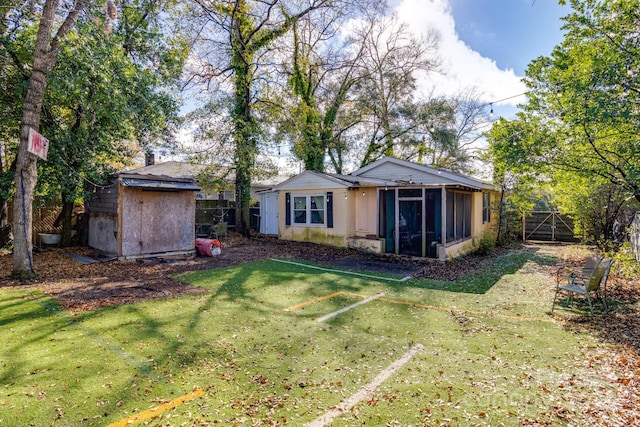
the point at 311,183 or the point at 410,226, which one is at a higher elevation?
the point at 311,183

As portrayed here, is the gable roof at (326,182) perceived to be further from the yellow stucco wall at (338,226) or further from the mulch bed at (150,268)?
the mulch bed at (150,268)

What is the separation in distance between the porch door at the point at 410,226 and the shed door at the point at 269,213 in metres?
7.19

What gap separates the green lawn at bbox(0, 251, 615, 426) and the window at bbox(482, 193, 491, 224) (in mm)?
9103

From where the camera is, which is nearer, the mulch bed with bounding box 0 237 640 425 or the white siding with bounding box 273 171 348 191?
the mulch bed with bounding box 0 237 640 425

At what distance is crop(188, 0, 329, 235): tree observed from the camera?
46.6ft

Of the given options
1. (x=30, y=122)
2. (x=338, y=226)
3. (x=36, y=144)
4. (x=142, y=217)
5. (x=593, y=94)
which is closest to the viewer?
(x=593, y=94)

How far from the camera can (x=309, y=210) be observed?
13.5 meters

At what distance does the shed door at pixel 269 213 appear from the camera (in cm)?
1712

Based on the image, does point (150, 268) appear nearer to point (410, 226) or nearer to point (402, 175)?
point (410, 226)

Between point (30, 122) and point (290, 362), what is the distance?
7.52 meters

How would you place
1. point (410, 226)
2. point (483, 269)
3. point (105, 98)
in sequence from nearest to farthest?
point (105, 98), point (483, 269), point (410, 226)

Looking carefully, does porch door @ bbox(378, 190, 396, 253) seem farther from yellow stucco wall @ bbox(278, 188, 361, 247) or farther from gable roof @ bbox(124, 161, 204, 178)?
gable roof @ bbox(124, 161, 204, 178)

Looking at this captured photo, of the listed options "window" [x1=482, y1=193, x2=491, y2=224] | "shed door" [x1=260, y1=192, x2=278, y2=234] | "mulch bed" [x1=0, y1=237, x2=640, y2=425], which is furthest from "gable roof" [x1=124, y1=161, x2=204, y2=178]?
"window" [x1=482, y1=193, x2=491, y2=224]

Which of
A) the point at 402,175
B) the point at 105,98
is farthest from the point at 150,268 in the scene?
the point at 402,175
